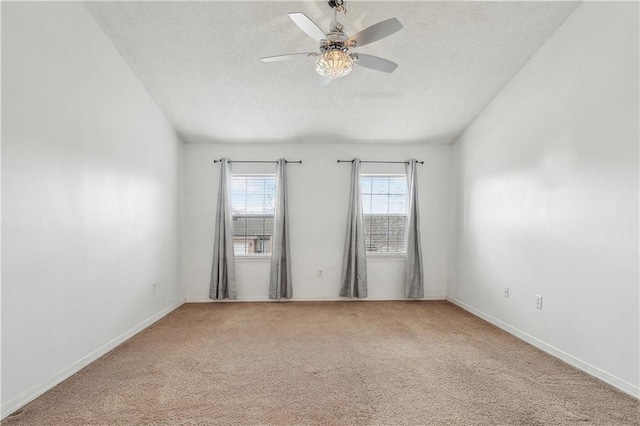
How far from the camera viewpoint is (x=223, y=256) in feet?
15.4

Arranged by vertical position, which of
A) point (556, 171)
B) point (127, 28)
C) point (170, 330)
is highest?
point (127, 28)

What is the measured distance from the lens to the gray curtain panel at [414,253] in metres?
4.84

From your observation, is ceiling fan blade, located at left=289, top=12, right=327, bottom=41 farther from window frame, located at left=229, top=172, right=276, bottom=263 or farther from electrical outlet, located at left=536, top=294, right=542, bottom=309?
electrical outlet, located at left=536, top=294, right=542, bottom=309

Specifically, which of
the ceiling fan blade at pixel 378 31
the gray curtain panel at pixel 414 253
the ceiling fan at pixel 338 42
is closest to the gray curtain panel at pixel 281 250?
the gray curtain panel at pixel 414 253

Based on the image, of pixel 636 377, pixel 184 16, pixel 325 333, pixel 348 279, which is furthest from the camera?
pixel 348 279

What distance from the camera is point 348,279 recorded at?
15.9 ft

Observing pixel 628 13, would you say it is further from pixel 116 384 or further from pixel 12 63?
pixel 116 384

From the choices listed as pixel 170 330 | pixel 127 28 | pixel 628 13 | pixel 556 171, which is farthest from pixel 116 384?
pixel 628 13

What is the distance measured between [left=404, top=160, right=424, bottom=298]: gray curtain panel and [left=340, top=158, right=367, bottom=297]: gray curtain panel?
643 mm

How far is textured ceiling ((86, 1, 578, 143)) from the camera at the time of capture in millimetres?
2805

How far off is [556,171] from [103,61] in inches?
157

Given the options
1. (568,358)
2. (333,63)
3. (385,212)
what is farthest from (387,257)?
(333,63)

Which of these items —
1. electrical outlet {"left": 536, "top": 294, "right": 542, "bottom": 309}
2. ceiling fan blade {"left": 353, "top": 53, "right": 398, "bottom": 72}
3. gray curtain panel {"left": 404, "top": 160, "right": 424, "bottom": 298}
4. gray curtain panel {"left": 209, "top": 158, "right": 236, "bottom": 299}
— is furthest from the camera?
gray curtain panel {"left": 404, "top": 160, "right": 424, "bottom": 298}

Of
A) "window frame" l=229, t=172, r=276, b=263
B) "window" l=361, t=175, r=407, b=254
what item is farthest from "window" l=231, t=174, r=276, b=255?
"window" l=361, t=175, r=407, b=254
